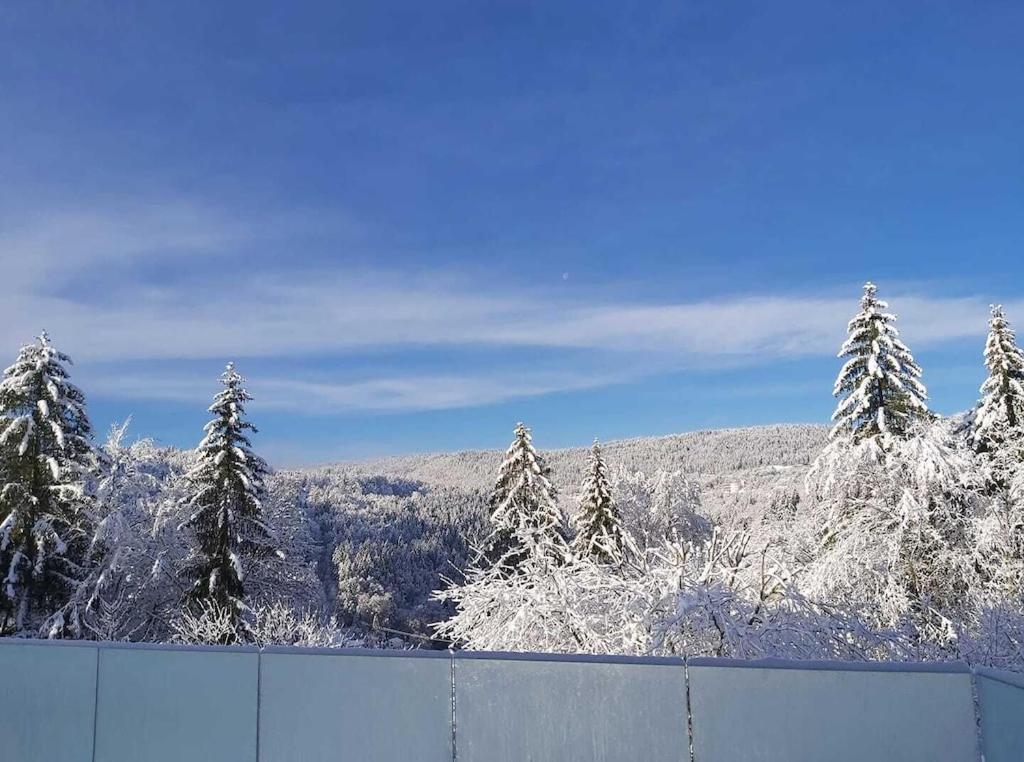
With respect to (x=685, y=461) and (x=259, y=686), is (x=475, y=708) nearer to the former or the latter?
(x=259, y=686)

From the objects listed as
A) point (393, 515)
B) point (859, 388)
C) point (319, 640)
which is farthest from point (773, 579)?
point (393, 515)

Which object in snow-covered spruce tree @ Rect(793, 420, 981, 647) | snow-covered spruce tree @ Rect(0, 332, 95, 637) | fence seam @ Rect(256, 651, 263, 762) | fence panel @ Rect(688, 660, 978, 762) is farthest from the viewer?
snow-covered spruce tree @ Rect(0, 332, 95, 637)

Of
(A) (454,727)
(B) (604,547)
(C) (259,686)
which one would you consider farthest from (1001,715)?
(B) (604,547)

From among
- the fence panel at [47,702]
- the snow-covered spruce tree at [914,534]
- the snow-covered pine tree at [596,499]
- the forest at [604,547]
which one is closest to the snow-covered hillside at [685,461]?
the snow-covered pine tree at [596,499]

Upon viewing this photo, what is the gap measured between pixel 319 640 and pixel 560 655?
68.7 feet

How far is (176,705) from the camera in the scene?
5.92m

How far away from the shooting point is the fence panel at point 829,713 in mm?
4090

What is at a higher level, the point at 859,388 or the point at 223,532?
the point at 859,388

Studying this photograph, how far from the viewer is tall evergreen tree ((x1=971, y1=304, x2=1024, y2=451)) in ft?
72.8

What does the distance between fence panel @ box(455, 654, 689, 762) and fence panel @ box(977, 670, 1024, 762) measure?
4.78 ft

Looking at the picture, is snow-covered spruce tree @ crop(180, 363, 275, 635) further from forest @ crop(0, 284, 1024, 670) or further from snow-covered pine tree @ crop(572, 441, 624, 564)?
snow-covered pine tree @ crop(572, 441, 624, 564)

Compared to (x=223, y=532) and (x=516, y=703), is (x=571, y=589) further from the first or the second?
(x=223, y=532)

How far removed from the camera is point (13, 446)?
75.4ft

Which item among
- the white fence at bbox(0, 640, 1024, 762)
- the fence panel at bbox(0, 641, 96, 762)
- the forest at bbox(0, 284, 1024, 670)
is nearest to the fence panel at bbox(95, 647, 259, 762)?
the white fence at bbox(0, 640, 1024, 762)
